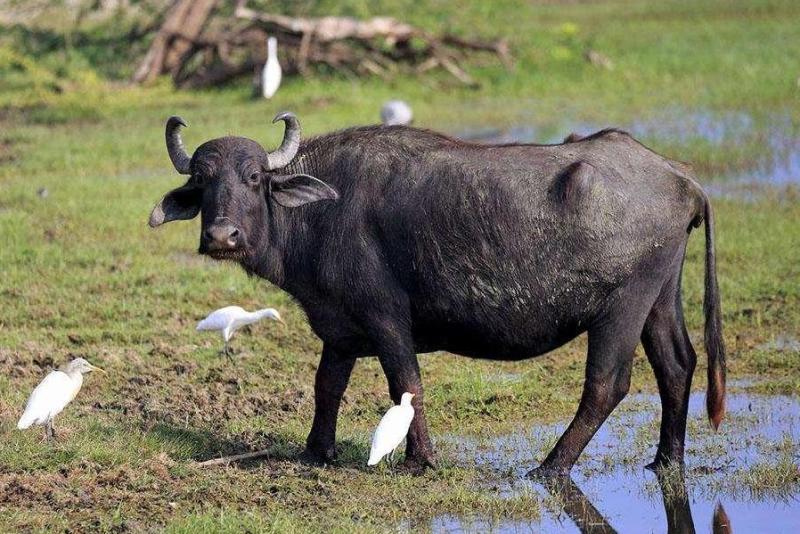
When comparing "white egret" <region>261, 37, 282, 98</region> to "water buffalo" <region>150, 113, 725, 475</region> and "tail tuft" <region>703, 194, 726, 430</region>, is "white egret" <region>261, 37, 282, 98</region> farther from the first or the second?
"tail tuft" <region>703, 194, 726, 430</region>

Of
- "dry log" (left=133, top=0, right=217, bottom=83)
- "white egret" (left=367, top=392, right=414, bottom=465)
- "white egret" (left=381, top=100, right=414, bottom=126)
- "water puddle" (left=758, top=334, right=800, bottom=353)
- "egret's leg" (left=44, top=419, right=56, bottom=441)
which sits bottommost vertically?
"dry log" (left=133, top=0, right=217, bottom=83)

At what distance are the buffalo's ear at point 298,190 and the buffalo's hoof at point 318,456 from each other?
0.98 metres

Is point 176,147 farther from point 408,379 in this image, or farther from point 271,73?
point 271,73

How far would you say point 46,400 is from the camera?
18.0ft

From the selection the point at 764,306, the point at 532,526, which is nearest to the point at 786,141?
the point at 764,306

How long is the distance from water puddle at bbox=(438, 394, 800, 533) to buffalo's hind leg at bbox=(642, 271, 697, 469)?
0.12 metres

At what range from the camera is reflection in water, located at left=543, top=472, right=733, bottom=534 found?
516cm

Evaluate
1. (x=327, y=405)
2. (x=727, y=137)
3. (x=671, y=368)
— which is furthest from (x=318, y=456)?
(x=727, y=137)

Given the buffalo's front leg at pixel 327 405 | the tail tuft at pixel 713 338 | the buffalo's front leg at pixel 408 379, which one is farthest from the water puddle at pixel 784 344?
the buffalo's front leg at pixel 327 405

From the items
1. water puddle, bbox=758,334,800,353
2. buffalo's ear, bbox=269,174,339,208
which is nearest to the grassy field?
water puddle, bbox=758,334,800,353

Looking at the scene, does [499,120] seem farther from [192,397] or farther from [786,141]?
[192,397]

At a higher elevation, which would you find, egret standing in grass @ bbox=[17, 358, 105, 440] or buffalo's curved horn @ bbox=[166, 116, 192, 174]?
buffalo's curved horn @ bbox=[166, 116, 192, 174]

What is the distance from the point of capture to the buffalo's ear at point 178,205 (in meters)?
5.71

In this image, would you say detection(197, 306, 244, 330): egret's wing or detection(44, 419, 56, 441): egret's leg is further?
detection(197, 306, 244, 330): egret's wing
